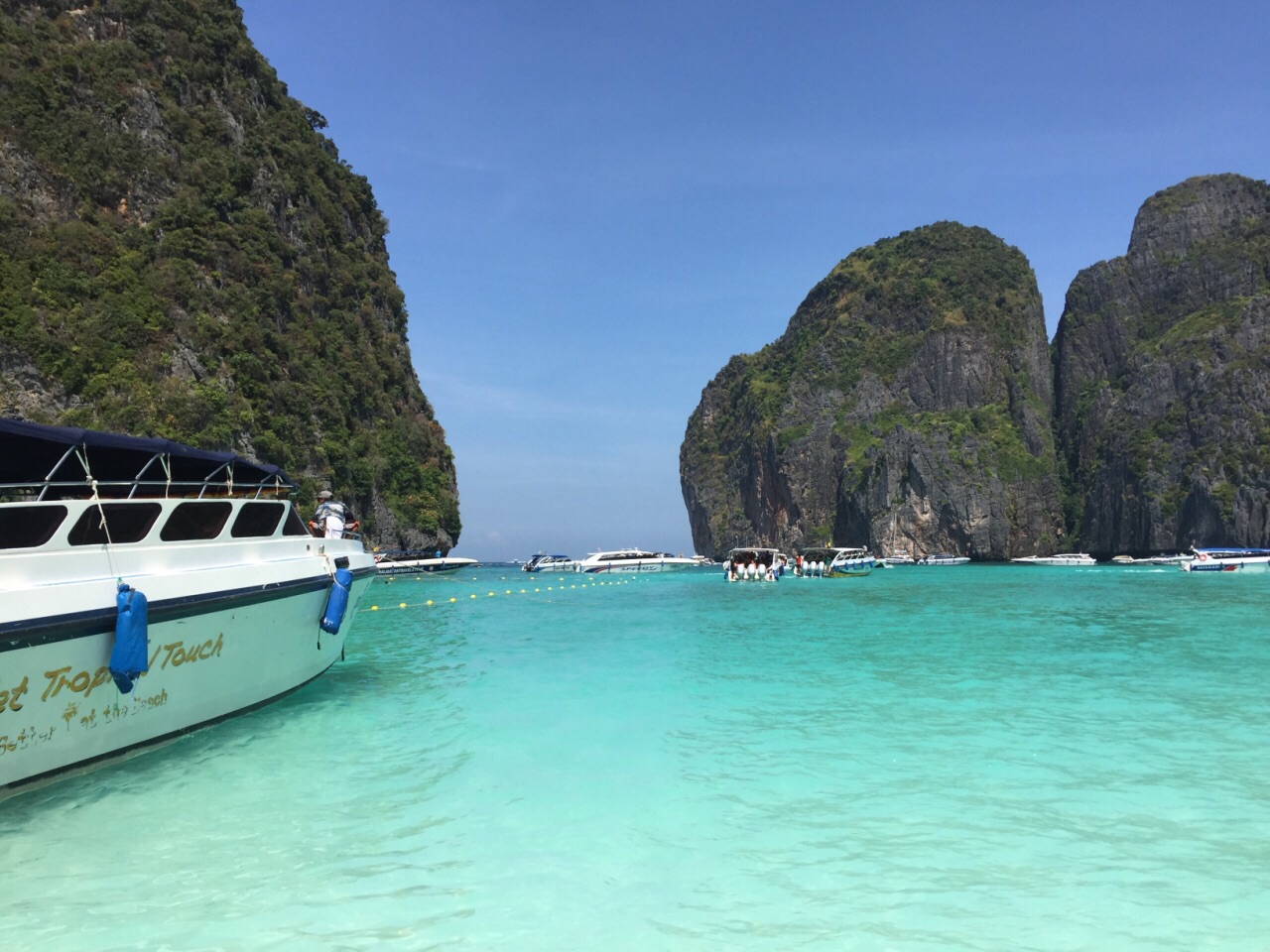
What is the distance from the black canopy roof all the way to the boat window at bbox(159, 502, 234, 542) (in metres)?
0.38

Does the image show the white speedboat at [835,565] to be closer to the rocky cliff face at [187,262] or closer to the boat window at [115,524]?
the rocky cliff face at [187,262]

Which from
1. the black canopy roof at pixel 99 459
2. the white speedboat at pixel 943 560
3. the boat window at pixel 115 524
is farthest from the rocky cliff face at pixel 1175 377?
the boat window at pixel 115 524

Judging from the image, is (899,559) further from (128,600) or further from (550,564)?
(128,600)

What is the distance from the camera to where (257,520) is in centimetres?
1177

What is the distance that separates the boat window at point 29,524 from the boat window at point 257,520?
2.45 meters

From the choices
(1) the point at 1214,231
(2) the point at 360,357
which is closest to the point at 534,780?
(2) the point at 360,357

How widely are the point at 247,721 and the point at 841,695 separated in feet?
28.9

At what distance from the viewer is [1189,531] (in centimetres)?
9938

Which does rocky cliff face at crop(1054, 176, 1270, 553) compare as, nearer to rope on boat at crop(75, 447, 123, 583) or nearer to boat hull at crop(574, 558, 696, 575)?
boat hull at crop(574, 558, 696, 575)

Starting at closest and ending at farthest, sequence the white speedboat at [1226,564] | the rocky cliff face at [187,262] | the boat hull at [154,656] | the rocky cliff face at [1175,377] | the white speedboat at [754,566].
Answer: the boat hull at [154,656], the rocky cliff face at [187,262], the white speedboat at [754,566], the white speedboat at [1226,564], the rocky cliff face at [1175,377]

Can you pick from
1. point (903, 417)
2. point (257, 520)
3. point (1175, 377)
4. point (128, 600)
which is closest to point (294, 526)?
point (257, 520)

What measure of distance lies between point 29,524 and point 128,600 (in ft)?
4.88

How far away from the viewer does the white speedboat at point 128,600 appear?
25.2ft

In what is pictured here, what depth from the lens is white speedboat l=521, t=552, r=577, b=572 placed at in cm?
8388
